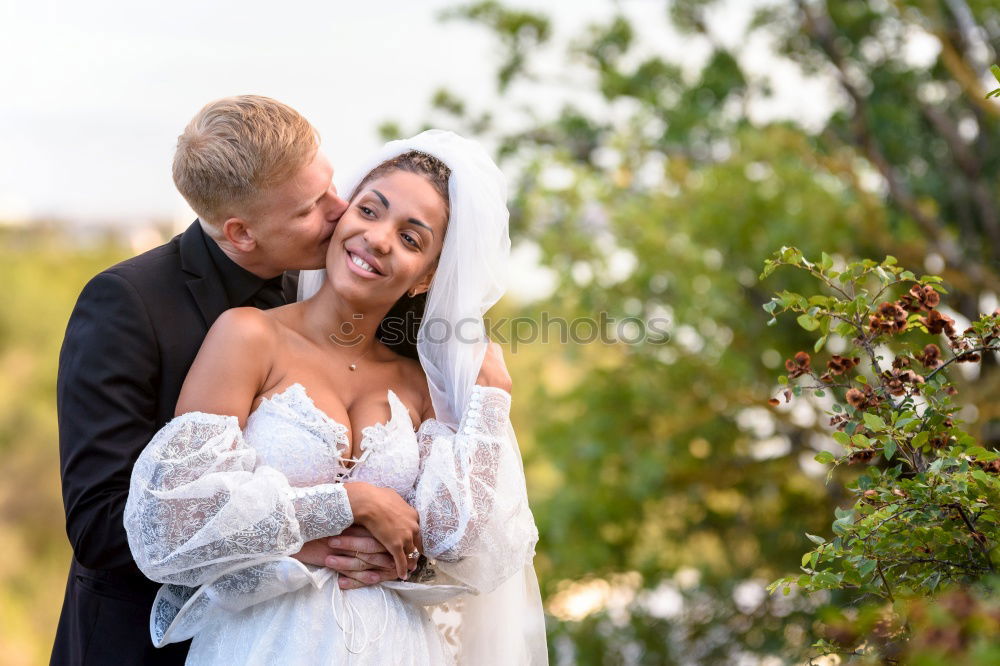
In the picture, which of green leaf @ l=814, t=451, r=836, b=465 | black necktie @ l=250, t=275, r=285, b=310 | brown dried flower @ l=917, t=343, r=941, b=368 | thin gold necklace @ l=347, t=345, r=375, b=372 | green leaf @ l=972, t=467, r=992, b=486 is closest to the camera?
green leaf @ l=972, t=467, r=992, b=486

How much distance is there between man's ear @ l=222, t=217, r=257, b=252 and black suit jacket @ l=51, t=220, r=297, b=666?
116mm

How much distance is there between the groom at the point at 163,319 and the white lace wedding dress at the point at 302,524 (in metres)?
0.11

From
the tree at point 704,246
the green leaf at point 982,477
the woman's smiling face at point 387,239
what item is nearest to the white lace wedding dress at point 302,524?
the woman's smiling face at point 387,239

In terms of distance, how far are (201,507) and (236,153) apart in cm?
89

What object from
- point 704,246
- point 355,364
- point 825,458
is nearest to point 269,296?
point 355,364

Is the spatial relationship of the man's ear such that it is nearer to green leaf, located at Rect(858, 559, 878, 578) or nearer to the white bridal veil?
the white bridal veil

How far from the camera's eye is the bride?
251 centimetres

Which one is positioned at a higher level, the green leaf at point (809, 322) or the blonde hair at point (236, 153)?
the blonde hair at point (236, 153)

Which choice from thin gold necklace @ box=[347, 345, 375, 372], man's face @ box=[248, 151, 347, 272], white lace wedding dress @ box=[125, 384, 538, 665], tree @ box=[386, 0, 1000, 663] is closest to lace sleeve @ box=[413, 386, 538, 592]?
white lace wedding dress @ box=[125, 384, 538, 665]

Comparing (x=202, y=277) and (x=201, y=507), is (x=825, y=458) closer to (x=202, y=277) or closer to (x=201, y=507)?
(x=201, y=507)

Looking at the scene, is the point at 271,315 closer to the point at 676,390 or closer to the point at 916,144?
the point at 676,390

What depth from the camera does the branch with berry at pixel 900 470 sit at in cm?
212

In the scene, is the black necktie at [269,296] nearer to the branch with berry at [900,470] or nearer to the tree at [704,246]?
the branch with berry at [900,470]

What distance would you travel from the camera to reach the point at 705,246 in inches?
269
